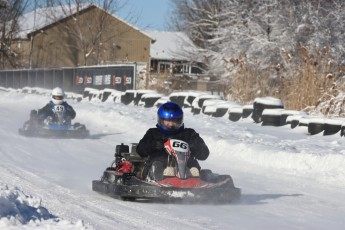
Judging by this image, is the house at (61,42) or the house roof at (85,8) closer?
the house roof at (85,8)

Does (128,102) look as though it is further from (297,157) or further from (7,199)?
(7,199)

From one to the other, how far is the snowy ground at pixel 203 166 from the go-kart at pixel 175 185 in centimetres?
11

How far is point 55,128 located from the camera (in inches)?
611

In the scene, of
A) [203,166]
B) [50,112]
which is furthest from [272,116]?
[203,166]

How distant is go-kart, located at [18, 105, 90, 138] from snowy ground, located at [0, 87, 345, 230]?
280mm

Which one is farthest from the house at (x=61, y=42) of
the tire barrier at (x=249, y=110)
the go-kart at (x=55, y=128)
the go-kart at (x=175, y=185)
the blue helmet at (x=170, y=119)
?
the go-kart at (x=175, y=185)

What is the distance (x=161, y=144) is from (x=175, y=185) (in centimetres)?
68

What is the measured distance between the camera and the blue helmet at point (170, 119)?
28.3 feet

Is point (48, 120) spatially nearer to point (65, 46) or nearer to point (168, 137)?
point (168, 137)

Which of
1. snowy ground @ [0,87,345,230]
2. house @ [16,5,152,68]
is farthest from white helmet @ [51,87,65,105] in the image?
house @ [16,5,152,68]

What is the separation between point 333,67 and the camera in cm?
1809

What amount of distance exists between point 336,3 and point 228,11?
21.5 feet

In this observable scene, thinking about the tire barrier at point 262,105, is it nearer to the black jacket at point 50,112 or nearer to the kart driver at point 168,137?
the black jacket at point 50,112

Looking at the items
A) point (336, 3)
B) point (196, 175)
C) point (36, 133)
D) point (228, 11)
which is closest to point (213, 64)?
point (228, 11)
